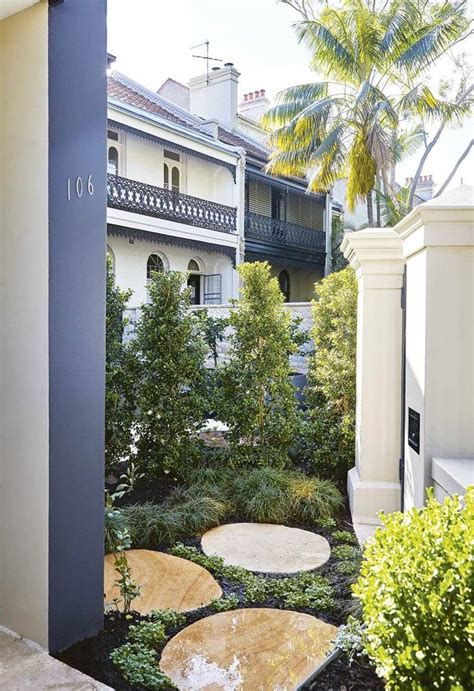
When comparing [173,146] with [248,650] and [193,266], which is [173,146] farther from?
[248,650]

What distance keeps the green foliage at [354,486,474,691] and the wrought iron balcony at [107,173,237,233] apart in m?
13.4

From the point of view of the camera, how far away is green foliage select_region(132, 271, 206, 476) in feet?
17.8

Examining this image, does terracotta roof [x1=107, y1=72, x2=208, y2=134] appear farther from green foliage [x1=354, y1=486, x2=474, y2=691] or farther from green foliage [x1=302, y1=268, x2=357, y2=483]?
green foliage [x1=354, y1=486, x2=474, y2=691]

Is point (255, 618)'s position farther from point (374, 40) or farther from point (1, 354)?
point (374, 40)

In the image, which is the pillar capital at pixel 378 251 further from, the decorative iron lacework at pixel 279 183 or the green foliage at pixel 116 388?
the decorative iron lacework at pixel 279 183

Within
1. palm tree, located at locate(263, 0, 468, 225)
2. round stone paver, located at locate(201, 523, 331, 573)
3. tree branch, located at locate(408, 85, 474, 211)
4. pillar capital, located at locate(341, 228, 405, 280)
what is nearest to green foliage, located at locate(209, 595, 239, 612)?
round stone paver, located at locate(201, 523, 331, 573)

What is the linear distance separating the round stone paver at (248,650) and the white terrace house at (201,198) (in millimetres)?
11380

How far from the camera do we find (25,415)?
2582mm

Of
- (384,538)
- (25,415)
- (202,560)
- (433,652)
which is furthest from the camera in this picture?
(202,560)

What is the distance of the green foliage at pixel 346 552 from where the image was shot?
382 cm

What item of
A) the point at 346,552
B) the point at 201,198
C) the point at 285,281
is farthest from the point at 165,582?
the point at 285,281

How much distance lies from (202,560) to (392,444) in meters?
1.82

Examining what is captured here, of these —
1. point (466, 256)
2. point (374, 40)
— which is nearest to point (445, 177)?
point (374, 40)

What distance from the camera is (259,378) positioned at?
566 centimetres
